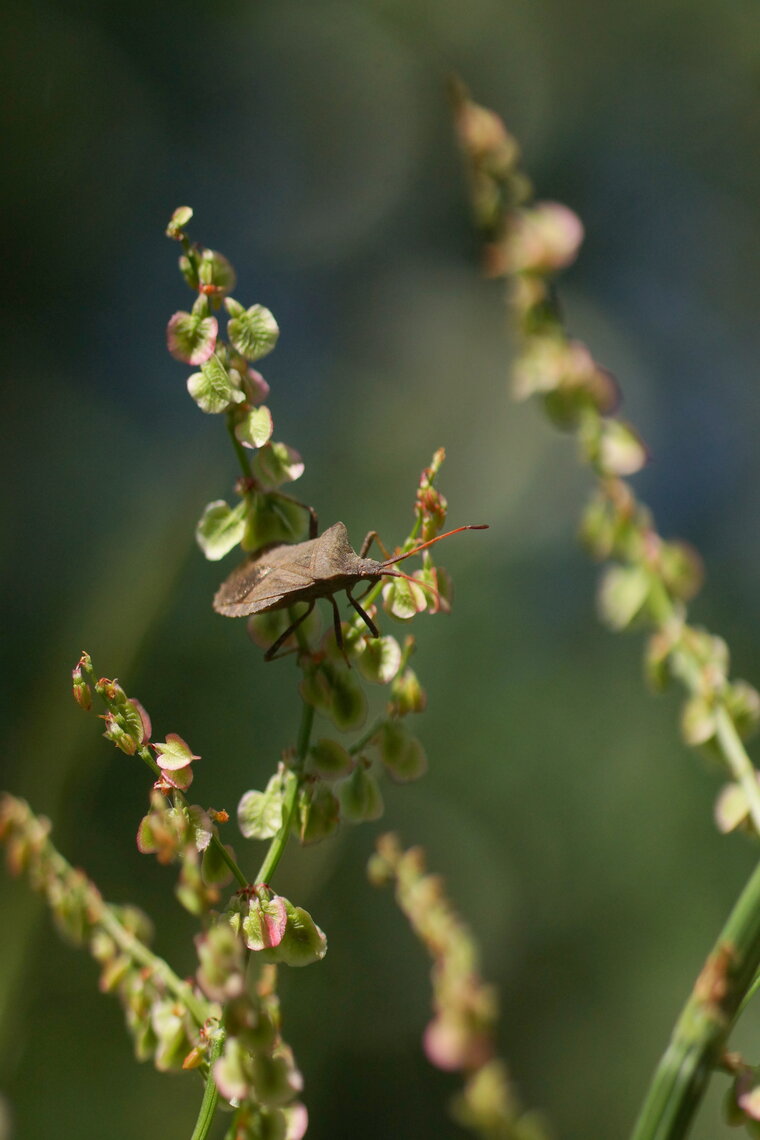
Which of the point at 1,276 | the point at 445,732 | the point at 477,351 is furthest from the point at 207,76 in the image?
the point at 445,732

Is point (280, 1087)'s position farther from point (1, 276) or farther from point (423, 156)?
point (423, 156)

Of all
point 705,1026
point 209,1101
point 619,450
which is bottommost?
point 209,1101

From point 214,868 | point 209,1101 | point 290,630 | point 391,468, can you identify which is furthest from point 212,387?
point 391,468

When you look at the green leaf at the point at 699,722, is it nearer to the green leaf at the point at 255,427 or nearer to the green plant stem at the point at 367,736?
the green plant stem at the point at 367,736

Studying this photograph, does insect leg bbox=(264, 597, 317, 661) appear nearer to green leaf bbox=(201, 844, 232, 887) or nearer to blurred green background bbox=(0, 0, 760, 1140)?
green leaf bbox=(201, 844, 232, 887)

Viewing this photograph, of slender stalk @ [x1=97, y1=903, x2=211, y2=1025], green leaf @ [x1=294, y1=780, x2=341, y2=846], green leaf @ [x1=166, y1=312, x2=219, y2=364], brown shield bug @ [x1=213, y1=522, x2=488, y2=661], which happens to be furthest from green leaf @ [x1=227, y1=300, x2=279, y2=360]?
slender stalk @ [x1=97, y1=903, x2=211, y2=1025]

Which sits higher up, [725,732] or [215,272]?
[215,272]

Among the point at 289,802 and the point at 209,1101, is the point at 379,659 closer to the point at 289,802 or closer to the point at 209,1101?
the point at 289,802
